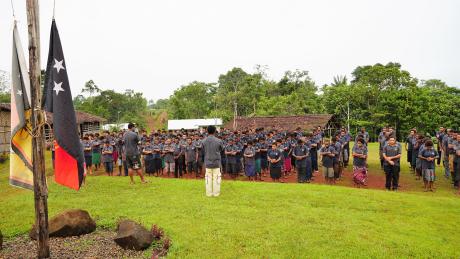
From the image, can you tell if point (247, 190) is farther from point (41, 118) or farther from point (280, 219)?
point (41, 118)

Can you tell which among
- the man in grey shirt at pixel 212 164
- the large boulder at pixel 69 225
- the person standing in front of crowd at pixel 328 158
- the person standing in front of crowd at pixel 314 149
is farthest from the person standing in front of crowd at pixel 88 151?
the person standing in front of crowd at pixel 328 158

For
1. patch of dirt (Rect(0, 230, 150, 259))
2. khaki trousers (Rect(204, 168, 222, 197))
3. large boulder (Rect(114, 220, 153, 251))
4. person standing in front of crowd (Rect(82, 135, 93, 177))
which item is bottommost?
patch of dirt (Rect(0, 230, 150, 259))

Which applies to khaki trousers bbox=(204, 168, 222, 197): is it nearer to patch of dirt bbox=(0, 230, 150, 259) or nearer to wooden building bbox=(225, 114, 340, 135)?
patch of dirt bbox=(0, 230, 150, 259)

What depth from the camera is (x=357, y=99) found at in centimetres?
Answer: 4456

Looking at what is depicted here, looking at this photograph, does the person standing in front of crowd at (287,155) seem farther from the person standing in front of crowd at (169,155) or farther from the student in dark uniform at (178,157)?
the person standing in front of crowd at (169,155)

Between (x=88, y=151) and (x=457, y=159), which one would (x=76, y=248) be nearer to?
(x=88, y=151)

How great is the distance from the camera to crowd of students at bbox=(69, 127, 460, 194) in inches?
547

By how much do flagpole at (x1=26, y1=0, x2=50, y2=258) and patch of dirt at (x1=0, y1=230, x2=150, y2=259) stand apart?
2.93 feet

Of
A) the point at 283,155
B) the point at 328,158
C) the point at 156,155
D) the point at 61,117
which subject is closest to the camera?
the point at 61,117

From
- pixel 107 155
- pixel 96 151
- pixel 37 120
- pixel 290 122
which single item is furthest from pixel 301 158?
pixel 290 122

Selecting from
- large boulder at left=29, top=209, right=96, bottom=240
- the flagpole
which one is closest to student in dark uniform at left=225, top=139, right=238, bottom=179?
large boulder at left=29, top=209, right=96, bottom=240

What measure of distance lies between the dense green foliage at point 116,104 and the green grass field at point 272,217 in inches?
2160

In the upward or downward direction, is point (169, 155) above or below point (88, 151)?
below

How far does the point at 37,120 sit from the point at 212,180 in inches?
229
